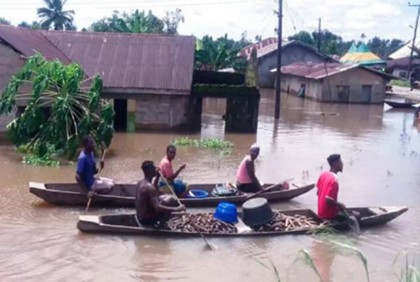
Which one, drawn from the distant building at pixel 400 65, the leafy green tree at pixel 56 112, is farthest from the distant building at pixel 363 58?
the leafy green tree at pixel 56 112

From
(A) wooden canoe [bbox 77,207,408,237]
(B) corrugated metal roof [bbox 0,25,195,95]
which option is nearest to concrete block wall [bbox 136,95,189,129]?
(B) corrugated metal roof [bbox 0,25,195,95]

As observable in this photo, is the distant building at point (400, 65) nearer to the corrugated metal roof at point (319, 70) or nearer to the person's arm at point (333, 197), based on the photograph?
the corrugated metal roof at point (319, 70)

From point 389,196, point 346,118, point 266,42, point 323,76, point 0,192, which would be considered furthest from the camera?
point 266,42

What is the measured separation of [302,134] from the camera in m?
23.1

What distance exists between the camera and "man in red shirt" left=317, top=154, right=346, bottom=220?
9.27 meters

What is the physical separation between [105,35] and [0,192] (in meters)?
13.4

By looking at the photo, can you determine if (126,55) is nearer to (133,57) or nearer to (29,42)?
(133,57)

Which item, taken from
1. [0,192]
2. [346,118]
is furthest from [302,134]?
[0,192]

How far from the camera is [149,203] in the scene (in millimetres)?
8992

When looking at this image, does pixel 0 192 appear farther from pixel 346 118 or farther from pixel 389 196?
pixel 346 118

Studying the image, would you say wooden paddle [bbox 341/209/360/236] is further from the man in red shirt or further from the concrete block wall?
the concrete block wall

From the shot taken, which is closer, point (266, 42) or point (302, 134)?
point (302, 134)

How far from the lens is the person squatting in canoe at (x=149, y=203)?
29.0 feet

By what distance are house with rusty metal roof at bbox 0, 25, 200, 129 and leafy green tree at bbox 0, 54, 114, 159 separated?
4.16m
